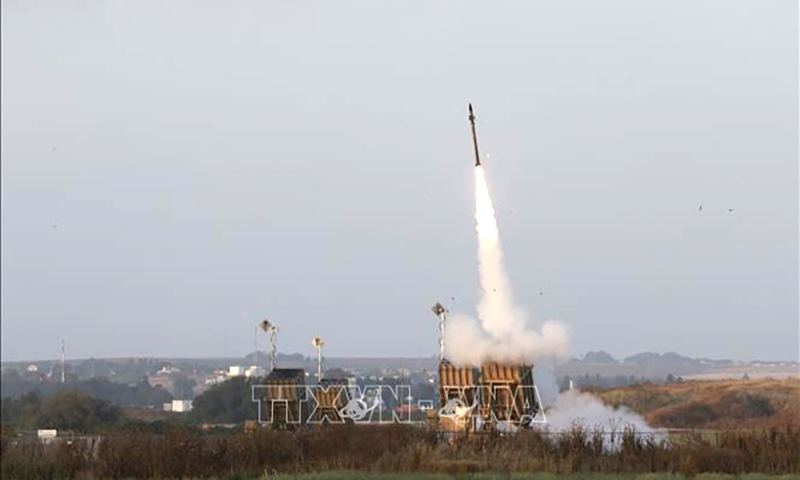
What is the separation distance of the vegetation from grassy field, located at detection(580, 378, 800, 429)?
107 feet

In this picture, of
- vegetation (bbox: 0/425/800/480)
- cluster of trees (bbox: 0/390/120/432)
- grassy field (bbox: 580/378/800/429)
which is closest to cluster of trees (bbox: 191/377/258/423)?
cluster of trees (bbox: 0/390/120/432)

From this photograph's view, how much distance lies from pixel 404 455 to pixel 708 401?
54.9m

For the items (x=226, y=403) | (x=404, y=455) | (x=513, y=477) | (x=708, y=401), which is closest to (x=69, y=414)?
(x=226, y=403)

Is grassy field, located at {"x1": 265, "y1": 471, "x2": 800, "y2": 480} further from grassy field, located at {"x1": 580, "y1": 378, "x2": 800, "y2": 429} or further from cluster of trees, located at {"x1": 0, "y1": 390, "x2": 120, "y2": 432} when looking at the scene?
cluster of trees, located at {"x1": 0, "y1": 390, "x2": 120, "y2": 432}

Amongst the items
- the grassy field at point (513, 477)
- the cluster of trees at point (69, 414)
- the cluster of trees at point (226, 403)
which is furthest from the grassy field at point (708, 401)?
the grassy field at point (513, 477)

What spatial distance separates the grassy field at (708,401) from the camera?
76.6m

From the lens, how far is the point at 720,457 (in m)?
35.5

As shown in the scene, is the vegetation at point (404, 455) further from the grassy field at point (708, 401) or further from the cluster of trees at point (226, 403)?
the cluster of trees at point (226, 403)

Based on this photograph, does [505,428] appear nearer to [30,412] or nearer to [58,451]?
[58,451]

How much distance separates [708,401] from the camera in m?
86.8

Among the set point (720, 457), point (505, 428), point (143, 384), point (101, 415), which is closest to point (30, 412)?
point (101, 415)

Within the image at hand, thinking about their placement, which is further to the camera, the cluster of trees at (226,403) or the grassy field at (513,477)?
the cluster of trees at (226,403)

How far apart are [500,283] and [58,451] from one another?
19.2 meters

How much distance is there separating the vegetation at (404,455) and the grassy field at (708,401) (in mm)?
32527
